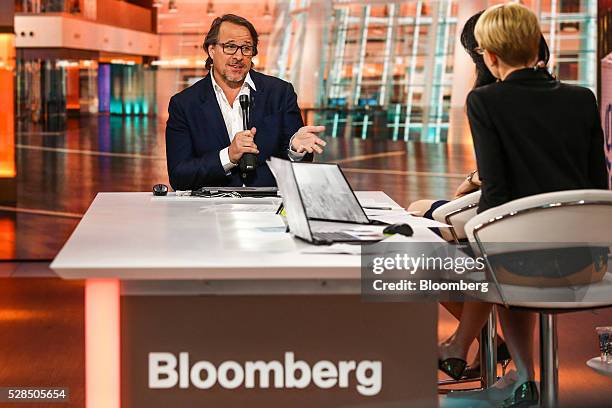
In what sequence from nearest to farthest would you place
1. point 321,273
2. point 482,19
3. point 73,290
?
point 321,273 < point 482,19 < point 73,290

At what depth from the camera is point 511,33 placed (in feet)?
10.5

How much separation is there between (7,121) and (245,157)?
21.0 feet

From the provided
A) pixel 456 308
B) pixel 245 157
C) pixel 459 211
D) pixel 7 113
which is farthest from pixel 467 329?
pixel 7 113

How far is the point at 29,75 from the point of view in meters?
9.66

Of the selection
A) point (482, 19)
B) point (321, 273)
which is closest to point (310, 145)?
point (482, 19)

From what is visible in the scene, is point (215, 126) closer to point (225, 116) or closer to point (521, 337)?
point (225, 116)

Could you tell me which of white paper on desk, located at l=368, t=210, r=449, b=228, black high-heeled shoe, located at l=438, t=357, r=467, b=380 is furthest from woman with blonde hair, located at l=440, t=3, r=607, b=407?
black high-heeled shoe, located at l=438, t=357, r=467, b=380

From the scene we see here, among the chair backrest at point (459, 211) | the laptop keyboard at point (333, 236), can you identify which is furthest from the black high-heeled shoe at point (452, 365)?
the laptop keyboard at point (333, 236)

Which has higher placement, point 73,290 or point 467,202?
point 467,202

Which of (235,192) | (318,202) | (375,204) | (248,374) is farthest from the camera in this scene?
(235,192)

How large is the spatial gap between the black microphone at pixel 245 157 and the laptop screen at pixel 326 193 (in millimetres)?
959

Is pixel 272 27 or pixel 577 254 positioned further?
pixel 272 27

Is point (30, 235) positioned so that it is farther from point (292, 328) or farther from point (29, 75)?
point (292, 328)

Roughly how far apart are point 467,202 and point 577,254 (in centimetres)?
62
